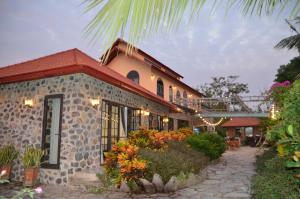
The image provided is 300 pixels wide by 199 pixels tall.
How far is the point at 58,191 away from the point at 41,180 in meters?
1.45

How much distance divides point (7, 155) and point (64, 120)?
2215 millimetres

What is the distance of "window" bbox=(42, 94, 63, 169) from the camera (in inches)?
311

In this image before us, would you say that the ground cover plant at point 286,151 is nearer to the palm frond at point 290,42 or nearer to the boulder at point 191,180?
the boulder at point 191,180

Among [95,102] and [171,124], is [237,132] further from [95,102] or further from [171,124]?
[95,102]

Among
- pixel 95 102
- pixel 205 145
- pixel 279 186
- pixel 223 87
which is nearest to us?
pixel 279 186

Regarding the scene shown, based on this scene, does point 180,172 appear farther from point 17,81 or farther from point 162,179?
point 17,81

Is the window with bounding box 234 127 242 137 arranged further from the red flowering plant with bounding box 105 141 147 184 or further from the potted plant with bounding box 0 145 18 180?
the potted plant with bounding box 0 145 18 180

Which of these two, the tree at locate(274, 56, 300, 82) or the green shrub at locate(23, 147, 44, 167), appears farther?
the tree at locate(274, 56, 300, 82)

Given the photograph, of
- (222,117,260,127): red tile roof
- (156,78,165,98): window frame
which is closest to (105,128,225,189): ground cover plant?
(156,78,165,98): window frame

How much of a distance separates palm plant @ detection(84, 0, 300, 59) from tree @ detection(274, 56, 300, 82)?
18747mm

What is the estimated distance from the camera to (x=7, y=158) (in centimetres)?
809

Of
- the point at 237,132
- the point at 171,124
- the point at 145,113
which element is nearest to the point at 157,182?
the point at 145,113

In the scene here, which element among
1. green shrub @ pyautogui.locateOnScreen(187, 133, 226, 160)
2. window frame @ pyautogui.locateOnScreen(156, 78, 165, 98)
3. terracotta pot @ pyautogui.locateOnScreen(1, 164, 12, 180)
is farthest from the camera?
window frame @ pyautogui.locateOnScreen(156, 78, 165, 98)

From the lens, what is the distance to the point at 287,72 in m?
19.1
